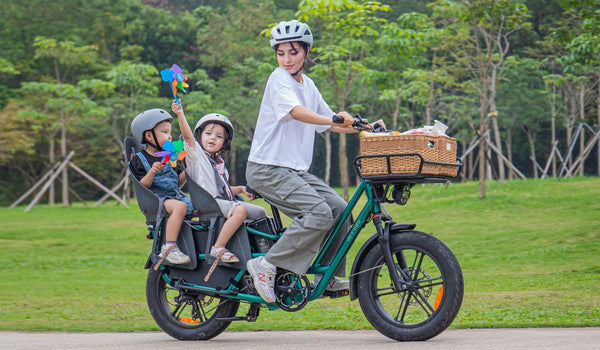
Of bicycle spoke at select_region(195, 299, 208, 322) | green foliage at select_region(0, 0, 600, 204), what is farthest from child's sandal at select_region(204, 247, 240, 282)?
green foliage at select_region(0, 0, 600, 204)

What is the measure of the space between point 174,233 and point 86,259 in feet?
29.3

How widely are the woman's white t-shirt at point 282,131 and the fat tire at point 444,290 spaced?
2.66 feet

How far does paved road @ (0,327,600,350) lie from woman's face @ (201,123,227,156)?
4.53 feet

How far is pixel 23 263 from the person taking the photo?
13.7 metres

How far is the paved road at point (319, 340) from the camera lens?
4789 mm

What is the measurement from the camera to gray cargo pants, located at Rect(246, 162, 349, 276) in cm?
524

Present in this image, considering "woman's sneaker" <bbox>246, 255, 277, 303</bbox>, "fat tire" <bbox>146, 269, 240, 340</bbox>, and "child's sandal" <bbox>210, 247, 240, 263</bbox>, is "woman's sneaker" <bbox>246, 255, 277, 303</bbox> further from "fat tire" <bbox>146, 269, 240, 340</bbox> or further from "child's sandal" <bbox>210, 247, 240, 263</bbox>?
"fat tire" <bbox>146, 269, 240, 340</bbox>

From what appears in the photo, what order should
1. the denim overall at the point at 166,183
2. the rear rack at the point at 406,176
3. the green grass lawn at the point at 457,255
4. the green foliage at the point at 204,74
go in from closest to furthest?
the rear rack at the point at 406,176 → the denim overall at the point at 166,183 → the green grass lawn at the point at 457,255 → the green foliage at the point at 204,74

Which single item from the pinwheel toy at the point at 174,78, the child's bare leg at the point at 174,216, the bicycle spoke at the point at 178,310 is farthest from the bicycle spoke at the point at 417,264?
the pinwheel toy at the point at 174,78

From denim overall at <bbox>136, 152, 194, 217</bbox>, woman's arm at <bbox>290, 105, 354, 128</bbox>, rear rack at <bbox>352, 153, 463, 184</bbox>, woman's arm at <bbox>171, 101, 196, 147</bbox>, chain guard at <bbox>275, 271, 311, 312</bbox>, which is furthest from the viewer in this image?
denim overall at <bbox>136, 152, 194, 217</bbox>

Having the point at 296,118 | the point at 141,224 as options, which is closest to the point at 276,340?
the point at 296,118

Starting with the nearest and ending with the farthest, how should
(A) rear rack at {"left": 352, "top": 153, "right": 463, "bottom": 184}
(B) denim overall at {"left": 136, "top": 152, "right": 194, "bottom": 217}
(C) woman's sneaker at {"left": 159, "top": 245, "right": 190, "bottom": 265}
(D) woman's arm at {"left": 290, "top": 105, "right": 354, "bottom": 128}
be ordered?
(A) rear rack at {"left": 352, "top": 153, "right": 463, "bottom": 184}
(D) woman's arm at {"left": 290, "top": 105, "right": 354, "bottom": 128}
(C) woman's sneaker at {"left": 159, "top": 245, "right": 190, "bottom": 265}
(B) denim overall at {"left": 136, "top": 152, "right": 194, "bottom": 217}

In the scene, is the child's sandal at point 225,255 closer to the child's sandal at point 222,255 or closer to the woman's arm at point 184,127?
the child's sandal at point 222,255

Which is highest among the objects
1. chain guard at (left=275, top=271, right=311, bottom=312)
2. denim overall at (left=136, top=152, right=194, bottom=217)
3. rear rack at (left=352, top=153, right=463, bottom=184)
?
A: rear rack at (left=352, top=153, right=463, bottom=184)
